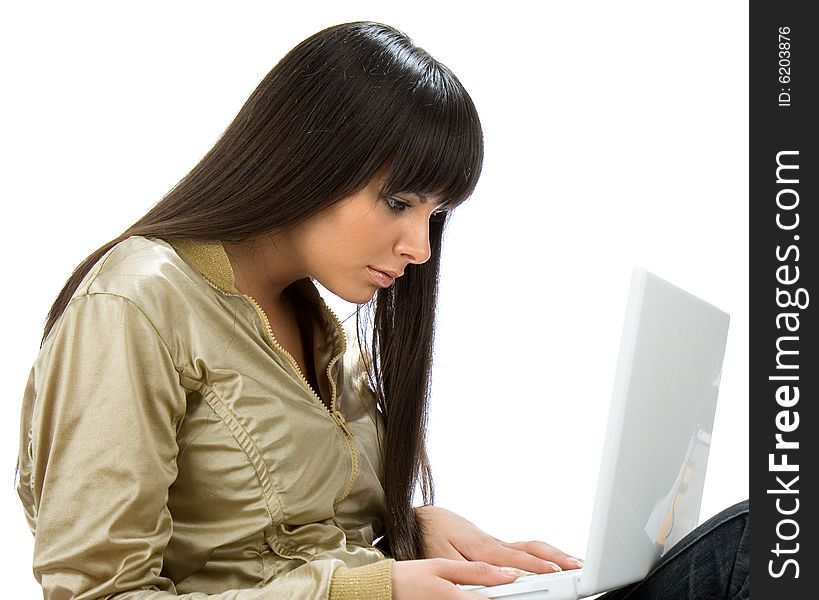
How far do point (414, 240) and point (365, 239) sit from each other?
6cm

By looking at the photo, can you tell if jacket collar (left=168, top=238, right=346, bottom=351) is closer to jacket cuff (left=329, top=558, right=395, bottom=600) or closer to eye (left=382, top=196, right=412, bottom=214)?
eye (left=382, top=196, right=412, bottom=214)

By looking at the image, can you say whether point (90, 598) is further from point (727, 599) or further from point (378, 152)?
point (727, 599)

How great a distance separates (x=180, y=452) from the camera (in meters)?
1.17

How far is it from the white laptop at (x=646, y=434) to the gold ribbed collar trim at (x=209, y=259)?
1.54 feet

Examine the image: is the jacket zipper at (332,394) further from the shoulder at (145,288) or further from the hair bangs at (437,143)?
the hair bangs at (437,143)

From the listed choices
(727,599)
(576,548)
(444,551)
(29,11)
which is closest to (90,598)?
(444,551)

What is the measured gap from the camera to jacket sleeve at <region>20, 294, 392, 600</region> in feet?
3.46

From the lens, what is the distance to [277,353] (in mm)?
1271

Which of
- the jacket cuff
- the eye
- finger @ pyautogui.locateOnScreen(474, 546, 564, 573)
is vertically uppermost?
the eye

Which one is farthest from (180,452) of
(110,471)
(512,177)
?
(512,177)

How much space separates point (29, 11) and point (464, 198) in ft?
4.96

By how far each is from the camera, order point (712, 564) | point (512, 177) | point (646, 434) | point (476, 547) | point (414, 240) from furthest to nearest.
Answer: point (512, 177), point (476, 547), point (414, 240), point (712, 564), point (646, 434)

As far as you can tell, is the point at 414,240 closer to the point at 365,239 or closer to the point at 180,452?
the point at 365,239

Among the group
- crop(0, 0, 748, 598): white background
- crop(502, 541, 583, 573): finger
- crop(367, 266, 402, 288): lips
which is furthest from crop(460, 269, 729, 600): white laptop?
crop(0, 0, 748, 598): white background
